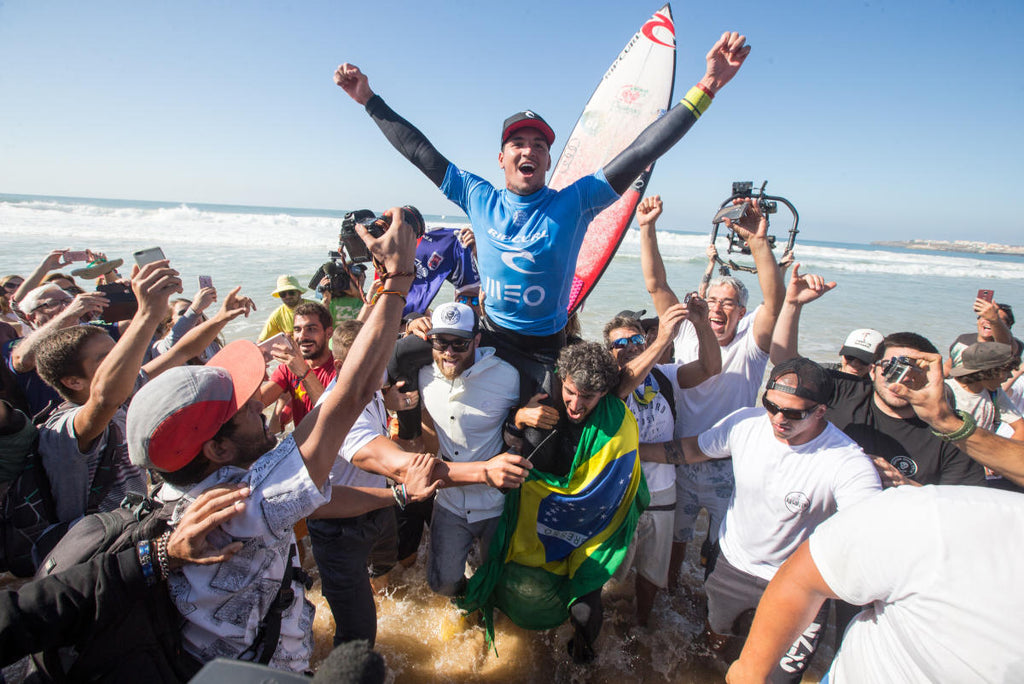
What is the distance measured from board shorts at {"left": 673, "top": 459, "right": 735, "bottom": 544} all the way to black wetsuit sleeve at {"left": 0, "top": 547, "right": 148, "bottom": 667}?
2910 millimetres

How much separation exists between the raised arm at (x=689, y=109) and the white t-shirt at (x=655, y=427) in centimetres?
133

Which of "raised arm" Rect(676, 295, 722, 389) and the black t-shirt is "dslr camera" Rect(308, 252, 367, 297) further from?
the black t-shirt

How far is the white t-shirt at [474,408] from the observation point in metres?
2.56

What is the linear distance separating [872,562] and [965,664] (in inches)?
10.9

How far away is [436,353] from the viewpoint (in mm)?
2543

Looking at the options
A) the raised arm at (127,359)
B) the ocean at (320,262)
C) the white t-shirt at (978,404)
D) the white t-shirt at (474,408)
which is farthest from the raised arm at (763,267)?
the ocean at (320,262)

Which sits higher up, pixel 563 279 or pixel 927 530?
pixel 563 279

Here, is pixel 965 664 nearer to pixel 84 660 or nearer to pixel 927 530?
pixel 927 530

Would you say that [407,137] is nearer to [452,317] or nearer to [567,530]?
[452,317]

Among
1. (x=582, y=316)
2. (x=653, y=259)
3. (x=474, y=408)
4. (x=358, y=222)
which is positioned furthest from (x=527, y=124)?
(x=582, y=316)

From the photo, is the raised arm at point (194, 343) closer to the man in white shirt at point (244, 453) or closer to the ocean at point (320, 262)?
the man in white shirt at point (244, 453)

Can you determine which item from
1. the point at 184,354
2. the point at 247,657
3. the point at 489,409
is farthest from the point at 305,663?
the point at 184,354

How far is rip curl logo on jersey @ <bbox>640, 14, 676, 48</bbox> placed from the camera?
4.72 meters

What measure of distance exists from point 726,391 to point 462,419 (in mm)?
1806
